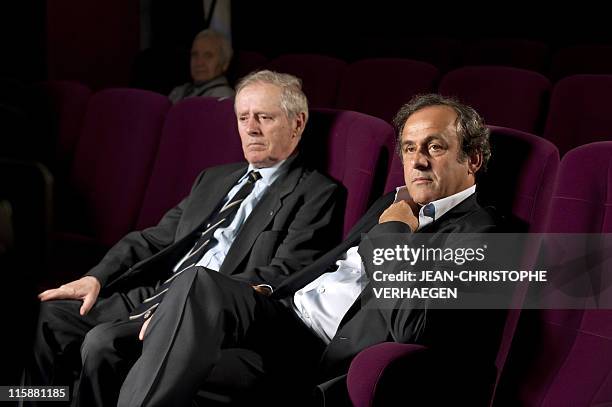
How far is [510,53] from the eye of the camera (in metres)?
4.16

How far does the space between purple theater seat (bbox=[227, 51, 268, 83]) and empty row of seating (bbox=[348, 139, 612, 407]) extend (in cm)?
255

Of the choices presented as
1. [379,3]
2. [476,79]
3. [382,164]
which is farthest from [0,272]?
[379,3]

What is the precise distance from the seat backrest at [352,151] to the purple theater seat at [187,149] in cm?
34

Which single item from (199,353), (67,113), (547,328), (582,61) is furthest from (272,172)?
(582,61)

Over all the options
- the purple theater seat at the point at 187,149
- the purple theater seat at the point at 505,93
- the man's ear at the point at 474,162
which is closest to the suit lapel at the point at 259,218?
the purple theater seat at the point at 187,149

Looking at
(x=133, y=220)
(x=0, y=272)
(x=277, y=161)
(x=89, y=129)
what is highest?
(x=0, y=272)

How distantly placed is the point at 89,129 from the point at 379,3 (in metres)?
2.96

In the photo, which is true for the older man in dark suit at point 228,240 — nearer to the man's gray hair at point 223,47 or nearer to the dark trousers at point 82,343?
the dark trousers at point 82,343

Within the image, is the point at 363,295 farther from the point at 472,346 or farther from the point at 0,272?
the point at 0,272

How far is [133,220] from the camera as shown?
2727 millimetres

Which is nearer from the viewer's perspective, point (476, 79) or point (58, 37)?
point (476, 79)

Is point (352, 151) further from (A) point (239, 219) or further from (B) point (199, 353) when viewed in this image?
(B) point (199, 353)

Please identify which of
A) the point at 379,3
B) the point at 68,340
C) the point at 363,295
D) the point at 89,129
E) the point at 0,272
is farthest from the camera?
the point at 379,3

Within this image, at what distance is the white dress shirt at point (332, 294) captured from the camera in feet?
6.14
